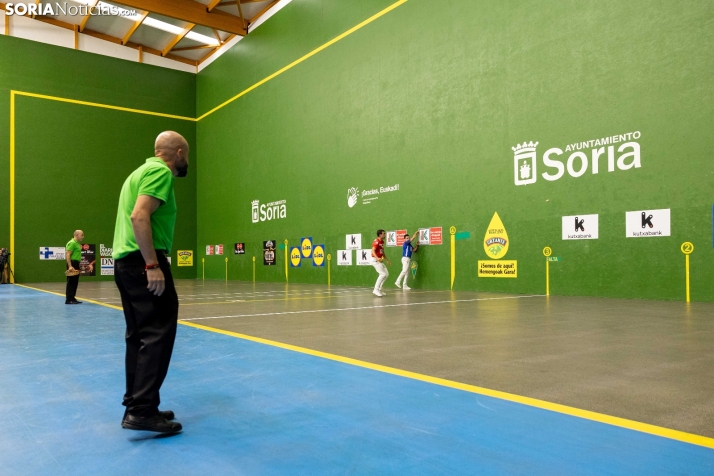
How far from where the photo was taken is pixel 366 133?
15125 mm

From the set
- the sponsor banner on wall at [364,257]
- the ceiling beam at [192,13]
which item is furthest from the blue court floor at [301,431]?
the ceiling beam at [192,13]

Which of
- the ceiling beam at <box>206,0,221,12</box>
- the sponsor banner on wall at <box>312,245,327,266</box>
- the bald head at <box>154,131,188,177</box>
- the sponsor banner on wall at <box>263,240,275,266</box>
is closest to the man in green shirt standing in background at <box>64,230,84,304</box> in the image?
the bald head at <box>154,131,188,177</box>

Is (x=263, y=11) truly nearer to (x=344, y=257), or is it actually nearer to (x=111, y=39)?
(x=111, y=39)

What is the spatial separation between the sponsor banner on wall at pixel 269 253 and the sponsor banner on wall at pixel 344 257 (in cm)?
386

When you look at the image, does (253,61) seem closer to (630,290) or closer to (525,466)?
(630,290)

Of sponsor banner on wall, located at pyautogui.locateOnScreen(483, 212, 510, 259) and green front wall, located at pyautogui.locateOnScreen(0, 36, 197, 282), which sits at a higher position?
green front wall, located at pyautogui.locateOnScreen(0, 36, 197, 282)

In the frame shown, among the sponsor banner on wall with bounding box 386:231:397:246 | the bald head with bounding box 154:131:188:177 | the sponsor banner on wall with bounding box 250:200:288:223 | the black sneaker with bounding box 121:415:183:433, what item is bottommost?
the black sneaker with bounding box 121:415:183:433

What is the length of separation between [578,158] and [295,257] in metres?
10.2

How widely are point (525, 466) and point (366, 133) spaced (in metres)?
13.6

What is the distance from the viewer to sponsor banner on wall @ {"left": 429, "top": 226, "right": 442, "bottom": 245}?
13.0 metres

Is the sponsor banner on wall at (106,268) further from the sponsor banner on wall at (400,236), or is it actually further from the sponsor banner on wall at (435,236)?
the sponsor banner on wall at (435,236)

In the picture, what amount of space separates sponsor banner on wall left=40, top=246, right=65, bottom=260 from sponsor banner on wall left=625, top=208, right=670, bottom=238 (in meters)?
19.5

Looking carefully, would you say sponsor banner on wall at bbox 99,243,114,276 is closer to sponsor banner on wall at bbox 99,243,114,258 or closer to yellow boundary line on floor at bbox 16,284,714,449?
sponsor banner on wall at bbox 99,243,114,258


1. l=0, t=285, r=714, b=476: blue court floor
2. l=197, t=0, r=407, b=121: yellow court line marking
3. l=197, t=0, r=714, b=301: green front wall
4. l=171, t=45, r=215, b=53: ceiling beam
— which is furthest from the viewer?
l=171, t=45, r=215, b=53: ceiling beam
